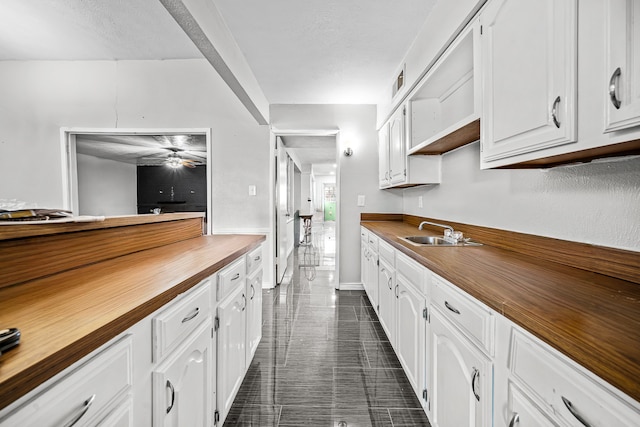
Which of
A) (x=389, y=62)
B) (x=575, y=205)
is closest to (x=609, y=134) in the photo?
(x=575, y=205)

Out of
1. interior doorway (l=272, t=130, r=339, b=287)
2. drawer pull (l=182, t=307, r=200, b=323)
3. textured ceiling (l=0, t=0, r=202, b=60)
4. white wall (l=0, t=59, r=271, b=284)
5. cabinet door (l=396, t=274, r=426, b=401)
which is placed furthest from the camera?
interior doorway (l=272, t=130, r=339, b=287)

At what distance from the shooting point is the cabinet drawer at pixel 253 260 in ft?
5.94

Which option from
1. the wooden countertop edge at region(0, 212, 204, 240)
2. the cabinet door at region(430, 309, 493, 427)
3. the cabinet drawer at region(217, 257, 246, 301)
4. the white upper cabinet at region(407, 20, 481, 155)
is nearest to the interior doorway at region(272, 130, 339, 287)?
the white upper cabinet at region(407, 20, 481, 155)

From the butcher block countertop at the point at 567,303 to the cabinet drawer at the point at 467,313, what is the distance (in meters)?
0.04

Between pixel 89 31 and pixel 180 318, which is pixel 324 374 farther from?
pixel 89 31

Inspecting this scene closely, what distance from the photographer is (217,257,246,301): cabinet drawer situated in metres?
1.30

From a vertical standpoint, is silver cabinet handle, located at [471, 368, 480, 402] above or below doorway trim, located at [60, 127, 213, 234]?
Answer: below

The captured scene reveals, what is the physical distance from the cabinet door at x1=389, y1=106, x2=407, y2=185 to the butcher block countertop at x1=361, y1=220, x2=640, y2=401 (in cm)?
139

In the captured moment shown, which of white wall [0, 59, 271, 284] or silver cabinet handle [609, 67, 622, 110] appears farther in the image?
white wall [0, 59, 271, 284]

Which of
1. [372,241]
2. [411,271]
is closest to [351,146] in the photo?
[372,241]

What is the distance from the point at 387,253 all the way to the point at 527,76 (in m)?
1.43

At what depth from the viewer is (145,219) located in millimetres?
1463

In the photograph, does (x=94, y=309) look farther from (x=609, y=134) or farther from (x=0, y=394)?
(x=609, y=134)

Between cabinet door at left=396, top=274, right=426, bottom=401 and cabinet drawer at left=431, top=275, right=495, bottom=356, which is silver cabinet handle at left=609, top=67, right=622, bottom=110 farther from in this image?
cabinet door at left=396, top=274, right=426, bottom=401
